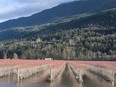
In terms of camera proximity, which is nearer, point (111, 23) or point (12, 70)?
point (12, 70)

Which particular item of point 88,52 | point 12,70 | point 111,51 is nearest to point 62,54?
point 88,52

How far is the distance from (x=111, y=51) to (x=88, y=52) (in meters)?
8.56

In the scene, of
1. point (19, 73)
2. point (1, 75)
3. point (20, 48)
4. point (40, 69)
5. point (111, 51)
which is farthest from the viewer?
point (20, 48)

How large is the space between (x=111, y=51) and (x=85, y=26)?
7414 centimetres

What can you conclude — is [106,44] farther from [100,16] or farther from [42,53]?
[100,16]

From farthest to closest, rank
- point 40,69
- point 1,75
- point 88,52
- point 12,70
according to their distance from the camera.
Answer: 1. point 88,52
2. point 40,69
3. point 12,70
4. point 1,75

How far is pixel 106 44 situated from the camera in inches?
4540

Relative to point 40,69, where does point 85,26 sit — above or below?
above

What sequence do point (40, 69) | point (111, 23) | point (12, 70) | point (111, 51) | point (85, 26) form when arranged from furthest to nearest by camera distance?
point (85, 26)
point (111, 23)
point (111, 51)
point (40, 69)
point (12, 70)

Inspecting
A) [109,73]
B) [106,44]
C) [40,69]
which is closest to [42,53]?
[106,44]

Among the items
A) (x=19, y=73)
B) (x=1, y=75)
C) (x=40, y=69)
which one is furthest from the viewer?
(x=40, y=69)

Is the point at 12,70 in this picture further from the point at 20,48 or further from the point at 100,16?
the point at 100,16

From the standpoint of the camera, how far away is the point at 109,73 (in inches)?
1679

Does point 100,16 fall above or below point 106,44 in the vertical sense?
above
